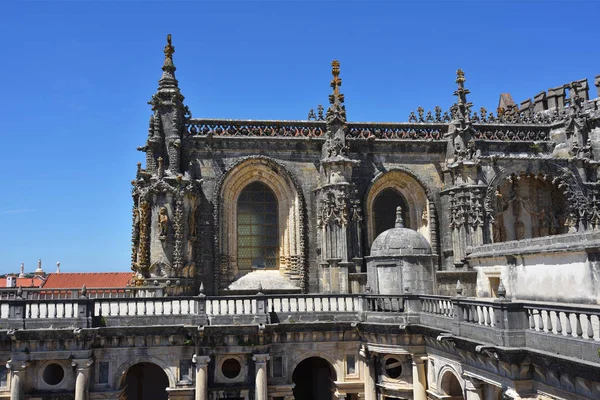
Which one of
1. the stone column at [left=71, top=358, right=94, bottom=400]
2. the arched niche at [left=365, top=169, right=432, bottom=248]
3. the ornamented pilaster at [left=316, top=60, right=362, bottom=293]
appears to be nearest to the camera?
the stone column at [left=71, top=358, right=94, bottom=400]

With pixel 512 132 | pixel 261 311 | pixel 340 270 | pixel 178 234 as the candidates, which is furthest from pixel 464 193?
pixel 178 234

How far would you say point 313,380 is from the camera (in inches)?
954

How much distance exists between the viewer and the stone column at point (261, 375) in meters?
19.2

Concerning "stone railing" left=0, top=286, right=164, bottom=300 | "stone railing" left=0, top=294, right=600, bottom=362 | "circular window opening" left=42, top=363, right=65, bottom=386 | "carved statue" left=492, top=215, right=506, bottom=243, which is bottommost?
"circular window opening" left=42, top=363, right=65, bottom=386

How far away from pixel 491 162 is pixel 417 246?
29.0ft

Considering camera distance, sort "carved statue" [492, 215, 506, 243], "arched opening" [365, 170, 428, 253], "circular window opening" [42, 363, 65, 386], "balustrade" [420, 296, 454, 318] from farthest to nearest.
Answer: "arched opening" [365, 170, 428, 253], "carved statue" [492, 215, 506, 243], "circular window opening" [42, 363, 65, 386], "balustrade" [420, 296, 454, 318]

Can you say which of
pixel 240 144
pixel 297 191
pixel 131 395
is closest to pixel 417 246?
pixel 297 191

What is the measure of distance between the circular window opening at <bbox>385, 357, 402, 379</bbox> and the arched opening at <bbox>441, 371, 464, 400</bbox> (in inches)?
97.1

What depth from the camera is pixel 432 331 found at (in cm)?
1684

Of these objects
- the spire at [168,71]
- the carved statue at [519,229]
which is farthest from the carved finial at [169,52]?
the carved statue at [519,229]

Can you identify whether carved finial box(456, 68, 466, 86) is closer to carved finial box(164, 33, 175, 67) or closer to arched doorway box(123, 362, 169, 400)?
carved finial box(164, 33, 175, 67)

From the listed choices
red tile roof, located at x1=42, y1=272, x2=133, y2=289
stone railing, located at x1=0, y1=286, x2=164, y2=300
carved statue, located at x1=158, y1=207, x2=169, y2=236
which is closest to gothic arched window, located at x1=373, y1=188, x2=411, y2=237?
carved statue, located at x1=158, y1=207, x2=169, y2=236

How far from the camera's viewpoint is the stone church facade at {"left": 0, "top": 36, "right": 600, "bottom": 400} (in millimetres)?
16719

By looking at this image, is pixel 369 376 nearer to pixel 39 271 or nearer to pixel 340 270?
pixel 340 270
